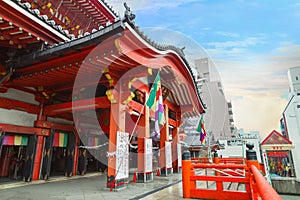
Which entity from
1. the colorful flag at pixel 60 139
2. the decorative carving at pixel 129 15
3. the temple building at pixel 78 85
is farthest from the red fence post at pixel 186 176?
the colorful flag at pixel 60 139

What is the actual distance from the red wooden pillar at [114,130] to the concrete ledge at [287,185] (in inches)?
527

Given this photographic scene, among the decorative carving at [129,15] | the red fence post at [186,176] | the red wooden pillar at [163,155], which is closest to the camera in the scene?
the decorative carving at [129,15]

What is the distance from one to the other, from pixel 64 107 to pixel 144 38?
14.3 ft

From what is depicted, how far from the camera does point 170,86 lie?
9648 millimetres

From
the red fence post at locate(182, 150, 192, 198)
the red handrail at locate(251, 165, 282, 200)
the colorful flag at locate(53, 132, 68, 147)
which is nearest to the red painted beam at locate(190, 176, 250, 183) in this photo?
the red fence post at locate(182, 150, 192, 198)

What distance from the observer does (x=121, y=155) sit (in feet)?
20.2

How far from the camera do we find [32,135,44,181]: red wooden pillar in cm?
714

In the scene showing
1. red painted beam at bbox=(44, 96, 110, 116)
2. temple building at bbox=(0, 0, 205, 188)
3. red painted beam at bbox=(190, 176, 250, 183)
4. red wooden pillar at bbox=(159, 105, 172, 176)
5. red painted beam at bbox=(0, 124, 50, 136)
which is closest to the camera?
red painted beam at bbox=(190, 176, 250, 183)

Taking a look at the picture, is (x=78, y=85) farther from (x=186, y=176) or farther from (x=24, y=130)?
(x=186, y=176)

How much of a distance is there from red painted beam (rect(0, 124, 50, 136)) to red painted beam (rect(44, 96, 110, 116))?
2.44 feet

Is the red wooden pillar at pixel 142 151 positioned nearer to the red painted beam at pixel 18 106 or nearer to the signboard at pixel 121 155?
the signboard at pixel 121 155

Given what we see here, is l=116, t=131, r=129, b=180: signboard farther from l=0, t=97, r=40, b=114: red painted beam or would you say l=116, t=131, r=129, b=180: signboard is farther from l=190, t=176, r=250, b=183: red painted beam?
l=0, t=97, r=40, b=114: red painted beam

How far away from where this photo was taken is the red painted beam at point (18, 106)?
6456 millimetres

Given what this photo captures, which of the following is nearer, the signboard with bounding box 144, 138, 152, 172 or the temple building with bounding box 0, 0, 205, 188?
the temple building with bounding box 0, 0, 205, 188
